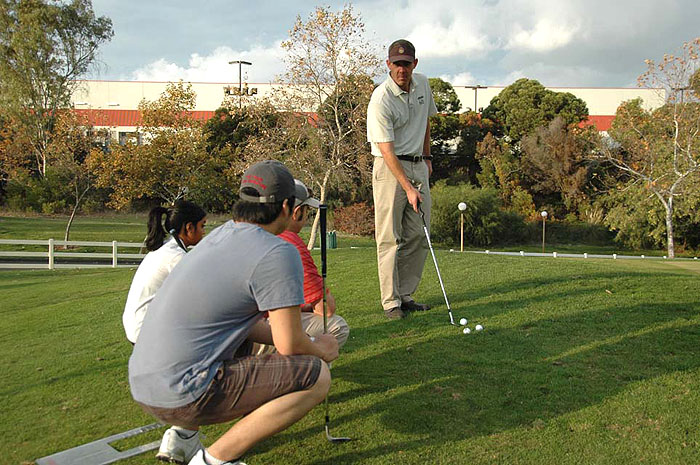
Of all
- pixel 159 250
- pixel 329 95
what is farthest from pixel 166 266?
pixel 329 95

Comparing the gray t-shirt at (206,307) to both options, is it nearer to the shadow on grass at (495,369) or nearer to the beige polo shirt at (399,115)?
the shadow on grass at (495,369)

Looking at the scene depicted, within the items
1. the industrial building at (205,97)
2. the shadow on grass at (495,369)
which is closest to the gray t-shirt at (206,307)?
the shadow on grass at (495,369)

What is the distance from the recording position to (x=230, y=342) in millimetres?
2557

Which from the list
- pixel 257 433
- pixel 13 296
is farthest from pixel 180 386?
pixel 13 296

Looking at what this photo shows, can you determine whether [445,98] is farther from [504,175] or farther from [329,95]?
[329,95]

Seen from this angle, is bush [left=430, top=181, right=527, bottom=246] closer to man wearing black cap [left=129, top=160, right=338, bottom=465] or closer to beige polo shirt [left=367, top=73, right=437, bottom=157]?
beige polo shirt [left=367, top=73, right=437, bottom=157]

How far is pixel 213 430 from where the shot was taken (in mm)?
3506

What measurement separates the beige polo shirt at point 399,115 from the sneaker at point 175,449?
139 inches

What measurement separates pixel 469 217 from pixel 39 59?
94.8ft

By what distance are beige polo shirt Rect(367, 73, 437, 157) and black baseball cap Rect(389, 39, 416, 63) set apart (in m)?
0.31

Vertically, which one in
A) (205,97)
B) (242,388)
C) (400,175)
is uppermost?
(205,97)

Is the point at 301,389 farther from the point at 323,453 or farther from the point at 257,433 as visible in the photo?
the point at 323,453

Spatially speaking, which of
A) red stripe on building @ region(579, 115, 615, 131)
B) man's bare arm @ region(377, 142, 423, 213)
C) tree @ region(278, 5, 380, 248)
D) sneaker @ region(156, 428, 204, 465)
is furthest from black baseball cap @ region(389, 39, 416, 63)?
red stripe on building @ region(579, 115, 615, 131)

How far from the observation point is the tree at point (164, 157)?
2320cm
